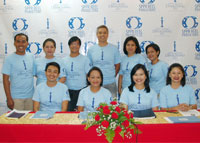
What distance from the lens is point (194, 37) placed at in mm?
4535

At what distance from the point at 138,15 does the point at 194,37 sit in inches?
50.6

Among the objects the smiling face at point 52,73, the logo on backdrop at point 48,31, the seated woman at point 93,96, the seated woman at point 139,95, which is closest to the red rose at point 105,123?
the seated woman at point 139,95

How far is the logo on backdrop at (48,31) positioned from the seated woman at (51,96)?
5.56ft

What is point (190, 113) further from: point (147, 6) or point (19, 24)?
point (19, 24)

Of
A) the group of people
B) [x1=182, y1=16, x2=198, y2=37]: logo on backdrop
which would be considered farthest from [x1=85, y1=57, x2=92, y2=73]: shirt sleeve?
[x1=182, y1=16, x2=198, y2=37]: logo on backdrop

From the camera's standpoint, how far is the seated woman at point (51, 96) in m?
2.87

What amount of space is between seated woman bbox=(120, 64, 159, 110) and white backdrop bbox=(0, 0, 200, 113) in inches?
75.3

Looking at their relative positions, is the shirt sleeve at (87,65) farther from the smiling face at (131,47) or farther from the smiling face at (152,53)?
the smiling face at (152,53)

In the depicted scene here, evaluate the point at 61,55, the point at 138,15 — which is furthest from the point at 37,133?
the point at 138,15

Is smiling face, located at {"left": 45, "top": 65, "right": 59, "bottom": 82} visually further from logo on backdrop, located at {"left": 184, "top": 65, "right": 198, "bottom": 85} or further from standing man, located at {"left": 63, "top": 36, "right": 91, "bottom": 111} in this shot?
logo on backdrop, located at {"left": 184, "top": 65, "right": 198, "bottom": 85}

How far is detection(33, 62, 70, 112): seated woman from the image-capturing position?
2.87 meters

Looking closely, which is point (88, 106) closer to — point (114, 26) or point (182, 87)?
point (182, 87)

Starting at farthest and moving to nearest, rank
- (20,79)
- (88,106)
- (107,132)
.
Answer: (20,79), (88,106), (107,132)

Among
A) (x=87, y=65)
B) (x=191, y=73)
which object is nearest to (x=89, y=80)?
(x=87, y=65)
